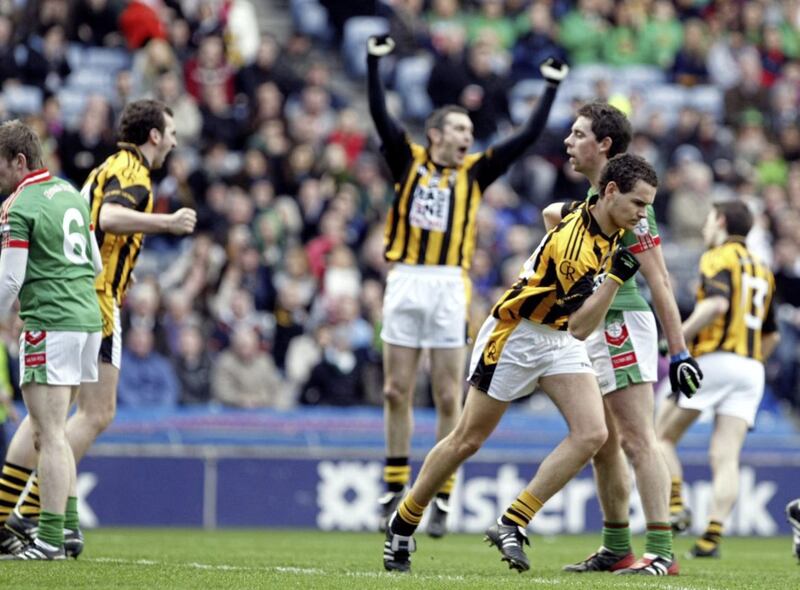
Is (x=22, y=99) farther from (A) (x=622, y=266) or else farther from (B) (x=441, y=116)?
(A) (x=622, y=266)

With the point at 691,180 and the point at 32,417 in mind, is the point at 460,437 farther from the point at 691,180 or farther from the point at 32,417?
the point at 691,180

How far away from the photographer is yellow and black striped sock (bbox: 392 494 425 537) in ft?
27.7

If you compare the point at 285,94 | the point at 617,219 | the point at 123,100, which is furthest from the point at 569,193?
the point at 617,219

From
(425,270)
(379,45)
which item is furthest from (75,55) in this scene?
(425,270)

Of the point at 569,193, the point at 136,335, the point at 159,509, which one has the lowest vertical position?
the point at 159,509

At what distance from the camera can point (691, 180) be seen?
20453 mm

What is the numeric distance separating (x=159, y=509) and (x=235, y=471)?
77 centimetres

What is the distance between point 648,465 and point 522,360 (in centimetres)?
110

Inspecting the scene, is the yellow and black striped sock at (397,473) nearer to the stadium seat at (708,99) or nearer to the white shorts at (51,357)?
the white shorts at (51,357)

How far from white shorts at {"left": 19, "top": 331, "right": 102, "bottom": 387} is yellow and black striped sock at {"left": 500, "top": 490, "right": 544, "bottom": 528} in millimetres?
2416

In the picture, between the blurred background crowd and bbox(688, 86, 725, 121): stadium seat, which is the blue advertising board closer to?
the blurred background crowd

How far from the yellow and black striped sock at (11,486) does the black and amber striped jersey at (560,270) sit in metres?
2.96

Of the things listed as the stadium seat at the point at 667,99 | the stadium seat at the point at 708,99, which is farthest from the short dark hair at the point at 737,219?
the stadium seat at the point at 708,99

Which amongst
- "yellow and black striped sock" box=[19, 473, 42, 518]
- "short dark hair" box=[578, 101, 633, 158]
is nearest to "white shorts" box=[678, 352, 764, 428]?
"short dark hair" box=[578, 101, 633, 158]
